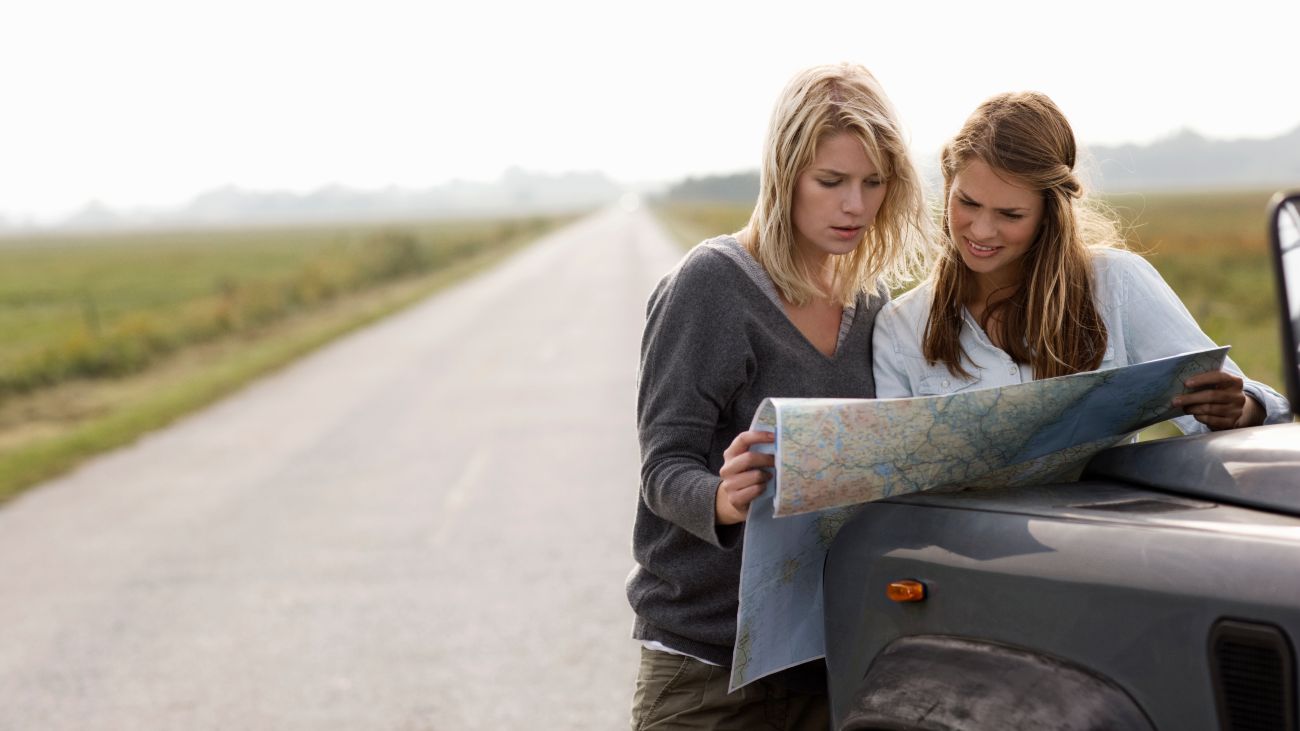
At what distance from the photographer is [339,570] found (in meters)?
7.05

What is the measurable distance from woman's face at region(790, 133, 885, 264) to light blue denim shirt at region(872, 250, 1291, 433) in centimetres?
24

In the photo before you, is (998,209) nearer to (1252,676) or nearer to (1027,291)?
(1027,291)

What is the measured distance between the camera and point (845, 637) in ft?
6.53

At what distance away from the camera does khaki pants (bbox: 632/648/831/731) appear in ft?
7.38

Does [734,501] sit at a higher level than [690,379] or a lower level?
lower

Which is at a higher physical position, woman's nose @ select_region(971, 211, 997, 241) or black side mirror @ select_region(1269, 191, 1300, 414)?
woman's nose @ select_region(971, 211, 997, 241)

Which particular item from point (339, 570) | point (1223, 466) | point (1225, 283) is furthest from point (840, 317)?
point (1225, 283)

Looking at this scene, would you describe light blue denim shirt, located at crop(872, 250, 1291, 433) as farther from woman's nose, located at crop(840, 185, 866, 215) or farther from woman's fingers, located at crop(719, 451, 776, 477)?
woman's fingers, located at crop(719, 451, 776, 477)

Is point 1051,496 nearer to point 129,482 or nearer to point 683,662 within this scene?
point 683,662

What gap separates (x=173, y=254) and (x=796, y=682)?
8704 cm

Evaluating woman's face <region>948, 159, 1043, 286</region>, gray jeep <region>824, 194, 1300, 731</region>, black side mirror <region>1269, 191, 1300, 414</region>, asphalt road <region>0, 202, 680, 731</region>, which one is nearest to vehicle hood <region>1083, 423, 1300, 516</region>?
gray jeep <region>824, 194, 1300, 731</region>

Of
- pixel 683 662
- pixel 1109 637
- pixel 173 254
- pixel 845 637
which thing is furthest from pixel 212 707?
pixel 173 254

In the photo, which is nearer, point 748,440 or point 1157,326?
point 748,440

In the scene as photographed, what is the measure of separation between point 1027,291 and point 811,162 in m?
0.51
